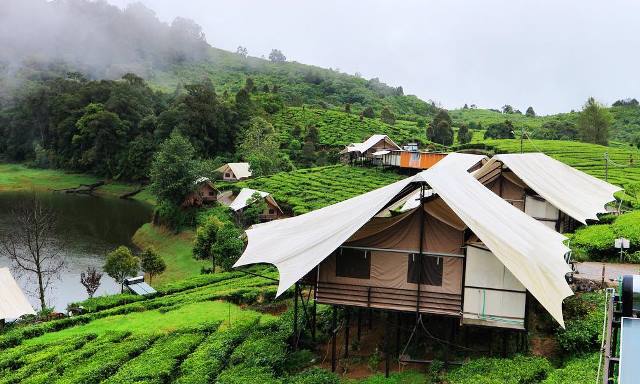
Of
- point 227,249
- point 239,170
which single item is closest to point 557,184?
point 227,249

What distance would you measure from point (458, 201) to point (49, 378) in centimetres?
1345

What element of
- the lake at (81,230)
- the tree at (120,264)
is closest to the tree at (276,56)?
the lake at (81,230)

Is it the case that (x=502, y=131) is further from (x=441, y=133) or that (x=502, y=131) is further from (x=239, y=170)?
(x=239, y=170)

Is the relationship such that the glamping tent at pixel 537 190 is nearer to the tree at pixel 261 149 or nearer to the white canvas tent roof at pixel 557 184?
the white canvas tent roof at pixel 557 184

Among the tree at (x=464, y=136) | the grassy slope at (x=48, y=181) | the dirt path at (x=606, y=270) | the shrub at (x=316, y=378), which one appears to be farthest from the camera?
the tree at (x=464, y=136)

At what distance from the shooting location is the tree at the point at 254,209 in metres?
44.9

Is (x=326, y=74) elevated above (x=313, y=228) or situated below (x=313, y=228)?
above

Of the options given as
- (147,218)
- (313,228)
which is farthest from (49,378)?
(147,218)

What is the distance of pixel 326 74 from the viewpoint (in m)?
143

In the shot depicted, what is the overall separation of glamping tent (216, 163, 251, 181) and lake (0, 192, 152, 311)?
30.1 feet

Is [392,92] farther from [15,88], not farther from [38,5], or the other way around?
[38,5]

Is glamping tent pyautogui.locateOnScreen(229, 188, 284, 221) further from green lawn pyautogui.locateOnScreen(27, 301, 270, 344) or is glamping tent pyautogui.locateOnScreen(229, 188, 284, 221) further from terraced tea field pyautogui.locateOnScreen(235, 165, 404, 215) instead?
green lawn pyautogui.locateOnScreen(27, 301, 270, 344)

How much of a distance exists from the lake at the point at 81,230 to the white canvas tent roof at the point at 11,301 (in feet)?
22.0

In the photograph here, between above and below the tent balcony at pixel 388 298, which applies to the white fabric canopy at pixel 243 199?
above
